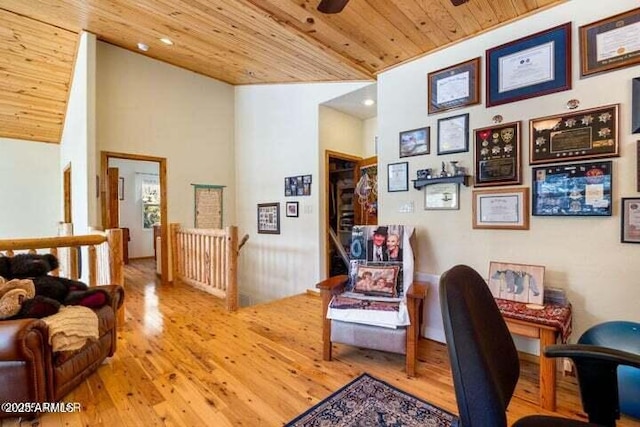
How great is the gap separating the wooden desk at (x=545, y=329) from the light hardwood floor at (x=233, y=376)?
0.40 ft

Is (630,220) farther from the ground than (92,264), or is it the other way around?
(630,220)

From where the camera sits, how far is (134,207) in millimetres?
7816

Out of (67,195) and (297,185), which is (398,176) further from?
(67,195)

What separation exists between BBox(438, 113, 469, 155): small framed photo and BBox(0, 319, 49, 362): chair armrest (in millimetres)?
2991

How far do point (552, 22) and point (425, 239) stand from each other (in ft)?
5.96

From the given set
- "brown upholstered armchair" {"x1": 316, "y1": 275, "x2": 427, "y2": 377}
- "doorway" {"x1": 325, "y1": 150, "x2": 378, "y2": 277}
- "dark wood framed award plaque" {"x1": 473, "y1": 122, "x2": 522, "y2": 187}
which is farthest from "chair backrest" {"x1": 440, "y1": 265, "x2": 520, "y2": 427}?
"doorway" {"x1": 325, "y1": 150, "x2": 378, "y2": 277}

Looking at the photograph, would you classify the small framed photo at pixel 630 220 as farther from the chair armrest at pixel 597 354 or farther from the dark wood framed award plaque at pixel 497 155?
the chair armrest at pixel 597 354

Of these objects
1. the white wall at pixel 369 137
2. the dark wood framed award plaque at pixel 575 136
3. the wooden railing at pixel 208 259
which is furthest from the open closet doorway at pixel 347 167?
the dark wood framed award plaque at pixel 575 136

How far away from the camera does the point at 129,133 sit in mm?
4492

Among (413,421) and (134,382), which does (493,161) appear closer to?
(413,421)

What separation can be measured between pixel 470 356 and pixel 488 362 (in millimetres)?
109

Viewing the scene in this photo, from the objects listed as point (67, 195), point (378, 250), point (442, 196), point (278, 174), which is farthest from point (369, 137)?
point (67, 195)

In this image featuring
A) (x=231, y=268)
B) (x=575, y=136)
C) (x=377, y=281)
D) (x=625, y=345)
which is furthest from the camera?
(x=231, y=268)

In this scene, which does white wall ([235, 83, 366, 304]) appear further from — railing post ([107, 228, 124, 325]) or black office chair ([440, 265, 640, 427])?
black office chair ([440, 265, 640, 427])
